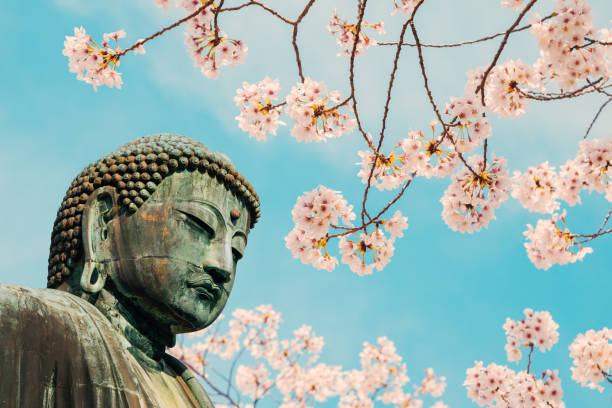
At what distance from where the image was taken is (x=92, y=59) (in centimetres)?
550

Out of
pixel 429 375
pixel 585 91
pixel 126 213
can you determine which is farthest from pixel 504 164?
pixel 429 375

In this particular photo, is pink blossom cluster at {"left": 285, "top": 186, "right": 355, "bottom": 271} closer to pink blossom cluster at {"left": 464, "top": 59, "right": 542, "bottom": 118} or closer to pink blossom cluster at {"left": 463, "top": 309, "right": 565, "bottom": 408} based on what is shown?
pink blossom cluster at {"left": 464, "top": 59, "right": 542, "bottom": 118}

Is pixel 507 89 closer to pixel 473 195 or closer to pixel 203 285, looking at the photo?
pixel 473 195

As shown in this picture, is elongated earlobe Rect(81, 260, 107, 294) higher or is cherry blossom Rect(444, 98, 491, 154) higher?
cherry blossom Rect(444, 98, 491, 154)

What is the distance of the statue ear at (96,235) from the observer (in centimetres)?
345

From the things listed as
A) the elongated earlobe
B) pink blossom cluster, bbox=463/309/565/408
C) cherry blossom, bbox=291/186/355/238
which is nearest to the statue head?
the elongated earlobe

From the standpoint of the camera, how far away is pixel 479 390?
32.1 ft

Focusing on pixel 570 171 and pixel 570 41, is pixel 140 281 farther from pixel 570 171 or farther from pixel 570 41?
pixel 570 171

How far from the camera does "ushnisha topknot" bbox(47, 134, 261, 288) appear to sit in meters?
3.65

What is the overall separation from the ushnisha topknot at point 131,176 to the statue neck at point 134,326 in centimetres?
35

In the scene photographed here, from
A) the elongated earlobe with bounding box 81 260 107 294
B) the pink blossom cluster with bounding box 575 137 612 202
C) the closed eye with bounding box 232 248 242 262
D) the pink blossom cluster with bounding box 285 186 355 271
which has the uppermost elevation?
the pink blossom cluster with bounding box 575 137 612 202

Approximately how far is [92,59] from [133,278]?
9.01 ft

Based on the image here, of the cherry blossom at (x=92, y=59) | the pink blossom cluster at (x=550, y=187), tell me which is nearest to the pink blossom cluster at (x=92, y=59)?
the cherry blossom at (x=92, y=59)

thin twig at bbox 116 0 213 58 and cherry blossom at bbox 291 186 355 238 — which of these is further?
cherry blossom at bbox 291 186 355 238
